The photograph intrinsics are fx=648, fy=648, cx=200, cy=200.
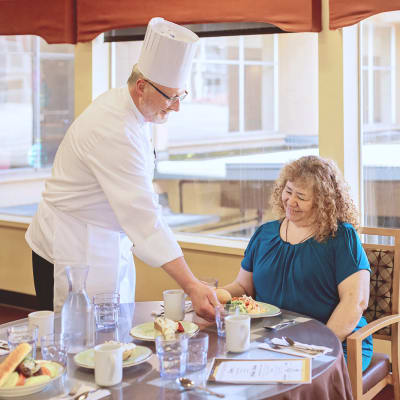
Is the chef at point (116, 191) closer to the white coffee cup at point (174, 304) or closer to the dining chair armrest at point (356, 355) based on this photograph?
the white coffee cup at point (174, 304)

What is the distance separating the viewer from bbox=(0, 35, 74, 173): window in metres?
6.12

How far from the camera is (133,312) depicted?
2.34 meters


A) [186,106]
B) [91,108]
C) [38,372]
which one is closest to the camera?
[38,372]

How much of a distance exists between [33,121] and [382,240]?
381cm

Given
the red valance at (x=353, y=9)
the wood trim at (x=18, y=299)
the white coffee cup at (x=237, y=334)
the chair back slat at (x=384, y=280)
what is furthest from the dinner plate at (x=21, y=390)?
the wood trim at (x=18, y=299)

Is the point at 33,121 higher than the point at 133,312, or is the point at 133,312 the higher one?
the point at 33,121

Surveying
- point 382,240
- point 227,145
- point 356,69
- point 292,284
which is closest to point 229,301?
point 292,284

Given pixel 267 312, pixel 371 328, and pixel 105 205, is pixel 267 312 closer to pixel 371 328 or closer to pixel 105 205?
pixel 371 328

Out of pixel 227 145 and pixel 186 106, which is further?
pixel 186 106

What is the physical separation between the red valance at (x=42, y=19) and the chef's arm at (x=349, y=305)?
2.91 m

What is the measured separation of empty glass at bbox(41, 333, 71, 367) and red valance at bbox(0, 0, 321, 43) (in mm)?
2454

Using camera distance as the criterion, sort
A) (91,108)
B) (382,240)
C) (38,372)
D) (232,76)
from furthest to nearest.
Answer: (232,76) < (382,240) < (91,108) < (38,372)

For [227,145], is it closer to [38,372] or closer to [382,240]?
[382,240]

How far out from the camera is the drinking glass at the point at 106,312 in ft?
6.98
